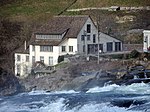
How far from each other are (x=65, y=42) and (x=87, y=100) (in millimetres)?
17306

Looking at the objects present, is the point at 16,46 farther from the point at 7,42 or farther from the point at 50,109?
the point at 50,109

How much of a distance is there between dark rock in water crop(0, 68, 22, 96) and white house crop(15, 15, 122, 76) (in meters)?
4.77

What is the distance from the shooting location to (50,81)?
4741 centimetres

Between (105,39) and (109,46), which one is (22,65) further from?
(109,46)

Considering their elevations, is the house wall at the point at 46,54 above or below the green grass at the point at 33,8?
below

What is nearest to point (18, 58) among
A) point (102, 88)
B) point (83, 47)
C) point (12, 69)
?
point (12, 69)

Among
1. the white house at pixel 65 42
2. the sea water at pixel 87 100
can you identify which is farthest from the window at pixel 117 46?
the sea water at pixel 87 100

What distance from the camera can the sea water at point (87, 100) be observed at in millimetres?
37219

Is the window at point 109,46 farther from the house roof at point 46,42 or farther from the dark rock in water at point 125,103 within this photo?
the dark rock in water at point 125,103

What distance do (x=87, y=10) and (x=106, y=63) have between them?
28951 millimetres

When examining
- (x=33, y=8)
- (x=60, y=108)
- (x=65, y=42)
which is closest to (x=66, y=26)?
(x=65, y=42)

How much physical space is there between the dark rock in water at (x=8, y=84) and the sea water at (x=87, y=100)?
4.57ft

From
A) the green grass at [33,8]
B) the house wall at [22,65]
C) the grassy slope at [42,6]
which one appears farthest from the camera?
the green grass at [33,8]

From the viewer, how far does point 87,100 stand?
1569 inches
